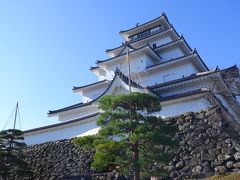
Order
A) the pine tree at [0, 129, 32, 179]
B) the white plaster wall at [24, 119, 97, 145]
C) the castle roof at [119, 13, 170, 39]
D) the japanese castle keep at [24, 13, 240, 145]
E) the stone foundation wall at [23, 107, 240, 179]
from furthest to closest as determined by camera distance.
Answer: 1. the castle roof at [119, 13, 170, 39]
2. the white plaster wall at [24, 119, 97, 145]
3. the japanese castle keep at [24, 13, 240, 145]
4. the pine tree at [0, 129, 32, 179]
5. the stone foundation wall at [23, 107, 240, 179]

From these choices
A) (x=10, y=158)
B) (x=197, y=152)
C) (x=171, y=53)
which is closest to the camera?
(x=197, y=152)

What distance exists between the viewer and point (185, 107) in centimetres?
1366

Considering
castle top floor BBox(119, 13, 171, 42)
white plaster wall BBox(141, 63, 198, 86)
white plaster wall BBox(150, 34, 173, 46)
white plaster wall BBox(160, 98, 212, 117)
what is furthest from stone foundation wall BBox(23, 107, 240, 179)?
castle top floor BBox(119, 13, 171, 42)

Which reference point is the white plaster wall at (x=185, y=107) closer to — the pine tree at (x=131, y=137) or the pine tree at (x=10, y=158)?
the pine tree at (x=131, y=137)

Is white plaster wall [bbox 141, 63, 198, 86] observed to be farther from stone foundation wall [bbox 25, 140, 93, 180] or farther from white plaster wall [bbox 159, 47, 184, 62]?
stone foundation wall [bbox 25, 140, 93, 180]

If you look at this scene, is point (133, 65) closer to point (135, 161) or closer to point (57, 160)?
point (57, 160)

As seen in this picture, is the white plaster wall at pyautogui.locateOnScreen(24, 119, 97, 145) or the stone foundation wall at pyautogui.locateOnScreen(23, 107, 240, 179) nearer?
the stone foundation wall at pyautogui.locateOnScreen(23, 107, 240, 179)

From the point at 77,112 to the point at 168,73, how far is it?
6.10 meters

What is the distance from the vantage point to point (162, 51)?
73.9 ft

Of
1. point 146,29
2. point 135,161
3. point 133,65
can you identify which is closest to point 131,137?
point 135,161

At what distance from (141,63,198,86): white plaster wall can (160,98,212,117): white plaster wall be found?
609 centimetres

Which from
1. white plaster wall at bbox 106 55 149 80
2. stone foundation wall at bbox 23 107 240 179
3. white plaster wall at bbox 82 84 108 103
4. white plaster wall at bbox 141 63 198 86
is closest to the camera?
stone foundation wall at bbox 23 107 240 179

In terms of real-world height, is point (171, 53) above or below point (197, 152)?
above

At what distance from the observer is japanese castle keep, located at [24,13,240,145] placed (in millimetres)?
13594
